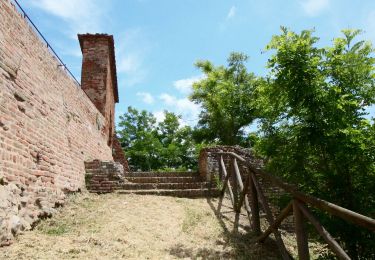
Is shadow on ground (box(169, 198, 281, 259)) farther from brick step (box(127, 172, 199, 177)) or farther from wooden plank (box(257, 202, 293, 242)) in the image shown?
brick step (box(127, 172, 199, 177))

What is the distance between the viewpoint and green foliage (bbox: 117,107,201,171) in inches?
1023

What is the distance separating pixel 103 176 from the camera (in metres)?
8.20

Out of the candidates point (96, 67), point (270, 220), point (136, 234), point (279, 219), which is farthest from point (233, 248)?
point (96, 67)

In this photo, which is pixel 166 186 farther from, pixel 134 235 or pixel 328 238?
pixel 328 238

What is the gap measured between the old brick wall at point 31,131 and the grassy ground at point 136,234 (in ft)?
1.09

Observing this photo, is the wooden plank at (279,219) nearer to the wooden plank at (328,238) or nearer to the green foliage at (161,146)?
the wooden plank at (328,238)

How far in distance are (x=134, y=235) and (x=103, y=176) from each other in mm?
3395

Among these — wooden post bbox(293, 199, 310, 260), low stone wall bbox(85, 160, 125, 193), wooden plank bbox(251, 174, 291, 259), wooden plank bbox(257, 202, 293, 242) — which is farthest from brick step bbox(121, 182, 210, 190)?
wooden post bbox(293, 199, 310, 260)

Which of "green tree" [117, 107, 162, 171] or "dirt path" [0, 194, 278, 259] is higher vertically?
"green tree" [117, 107, 162, 171]

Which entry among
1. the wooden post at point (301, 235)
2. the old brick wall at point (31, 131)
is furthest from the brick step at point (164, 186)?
the wooden post at point (301, 235)

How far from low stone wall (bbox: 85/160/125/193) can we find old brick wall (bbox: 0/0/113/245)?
292 millimetres

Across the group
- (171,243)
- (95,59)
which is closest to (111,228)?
(171,243)

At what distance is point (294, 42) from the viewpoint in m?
4.29

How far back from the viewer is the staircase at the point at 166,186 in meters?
8.06
